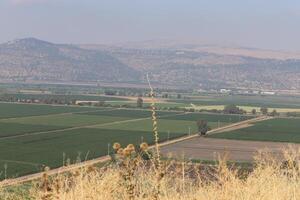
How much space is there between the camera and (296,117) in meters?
115

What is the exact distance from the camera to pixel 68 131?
7638 centimetres

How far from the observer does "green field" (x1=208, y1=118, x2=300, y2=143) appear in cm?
7331

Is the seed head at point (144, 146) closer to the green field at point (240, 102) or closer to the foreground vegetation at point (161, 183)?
the foreground vegetation at point (161, 183)

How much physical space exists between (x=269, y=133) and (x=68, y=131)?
28.3m

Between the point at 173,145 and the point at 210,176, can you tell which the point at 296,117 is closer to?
the point at 173,145

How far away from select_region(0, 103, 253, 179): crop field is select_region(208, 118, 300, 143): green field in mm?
6204

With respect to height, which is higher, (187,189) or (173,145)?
(187,189)

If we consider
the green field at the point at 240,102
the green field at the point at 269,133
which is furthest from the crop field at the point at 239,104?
the green field at the point at 269,133

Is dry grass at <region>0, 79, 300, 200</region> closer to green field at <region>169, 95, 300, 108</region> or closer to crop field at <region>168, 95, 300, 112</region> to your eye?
crop field at <region>168, 95, 300, 112</region>

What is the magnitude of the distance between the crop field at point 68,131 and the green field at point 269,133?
6.20 metres

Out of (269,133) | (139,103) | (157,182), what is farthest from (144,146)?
(139,103)

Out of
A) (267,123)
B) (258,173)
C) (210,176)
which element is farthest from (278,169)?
(267,123)

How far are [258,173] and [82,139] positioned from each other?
206 feet

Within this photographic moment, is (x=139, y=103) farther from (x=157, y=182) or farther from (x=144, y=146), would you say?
(x=144, y=146)
